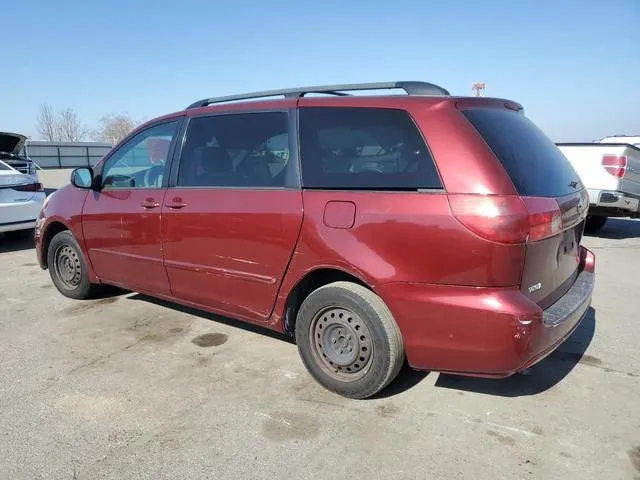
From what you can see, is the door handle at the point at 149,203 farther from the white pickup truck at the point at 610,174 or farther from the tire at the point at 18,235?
the white pickup truck at the point at 610,174

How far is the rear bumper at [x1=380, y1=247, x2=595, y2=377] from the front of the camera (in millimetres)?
2592

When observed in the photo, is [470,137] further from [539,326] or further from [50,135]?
[50,135]

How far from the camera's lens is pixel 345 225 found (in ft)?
9.90

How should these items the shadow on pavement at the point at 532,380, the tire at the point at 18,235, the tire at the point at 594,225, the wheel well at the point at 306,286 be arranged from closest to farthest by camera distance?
the wheel well at the point at 306,286 < the shadow on pavement at the point at 532,380 < the tire at the point at 18,235 < the tire at the point at 594,225

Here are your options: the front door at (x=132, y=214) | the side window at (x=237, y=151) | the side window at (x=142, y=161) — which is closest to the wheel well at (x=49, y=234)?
the front door at (x=132, y=214)

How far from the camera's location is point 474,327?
105 inches

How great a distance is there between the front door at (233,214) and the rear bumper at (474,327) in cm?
89

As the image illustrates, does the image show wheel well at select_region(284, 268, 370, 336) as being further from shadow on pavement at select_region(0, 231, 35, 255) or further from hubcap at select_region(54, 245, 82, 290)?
shadow on pavement at select_region(0, 231, 35, 255)

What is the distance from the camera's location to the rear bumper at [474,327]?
8.50 feet

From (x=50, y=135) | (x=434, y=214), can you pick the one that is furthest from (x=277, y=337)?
(x=50, y=135)

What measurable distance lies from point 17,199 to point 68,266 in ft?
11.3

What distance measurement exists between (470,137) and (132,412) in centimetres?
251

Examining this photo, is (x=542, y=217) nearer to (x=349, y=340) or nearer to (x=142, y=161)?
(x=349, y=340)

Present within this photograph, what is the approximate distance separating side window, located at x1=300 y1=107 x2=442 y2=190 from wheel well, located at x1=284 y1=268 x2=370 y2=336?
55 cm
